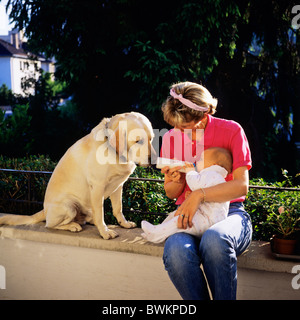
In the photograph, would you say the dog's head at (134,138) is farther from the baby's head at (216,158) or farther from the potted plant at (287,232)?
the potted plant at (287,232)

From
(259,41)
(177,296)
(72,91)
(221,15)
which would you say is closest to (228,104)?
(259,41)

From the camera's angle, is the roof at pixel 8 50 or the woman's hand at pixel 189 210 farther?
the roof at pixel 8 50

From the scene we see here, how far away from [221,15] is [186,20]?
71cm

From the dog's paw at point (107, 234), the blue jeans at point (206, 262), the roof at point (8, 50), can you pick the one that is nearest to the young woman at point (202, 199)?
the blue jeans at point (206, 262)

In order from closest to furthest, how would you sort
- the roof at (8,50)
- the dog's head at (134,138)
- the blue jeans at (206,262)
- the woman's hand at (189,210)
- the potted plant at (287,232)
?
the blue jeans at (206,262) → the woman's hand at (189,210) → the potted plant at (287,232) → the dog's head at (134,138) → the roof at (8,50)

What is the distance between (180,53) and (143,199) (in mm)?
5074

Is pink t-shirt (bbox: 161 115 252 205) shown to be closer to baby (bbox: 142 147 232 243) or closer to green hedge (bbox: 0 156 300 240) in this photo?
baby (bbox: 142 147 232 243)

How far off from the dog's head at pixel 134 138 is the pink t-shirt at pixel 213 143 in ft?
0.67

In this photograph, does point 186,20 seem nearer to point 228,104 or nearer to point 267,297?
point 228,104

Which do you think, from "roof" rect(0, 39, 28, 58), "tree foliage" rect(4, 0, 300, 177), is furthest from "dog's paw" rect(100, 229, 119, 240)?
"roof" rect(0, 39, 28, 58)

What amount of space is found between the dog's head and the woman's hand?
0.38 meters

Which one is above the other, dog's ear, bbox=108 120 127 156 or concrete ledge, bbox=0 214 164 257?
dog's ear, bbox=108 120 127 156

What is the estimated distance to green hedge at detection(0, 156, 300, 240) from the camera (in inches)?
118

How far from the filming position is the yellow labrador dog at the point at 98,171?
233 cm
